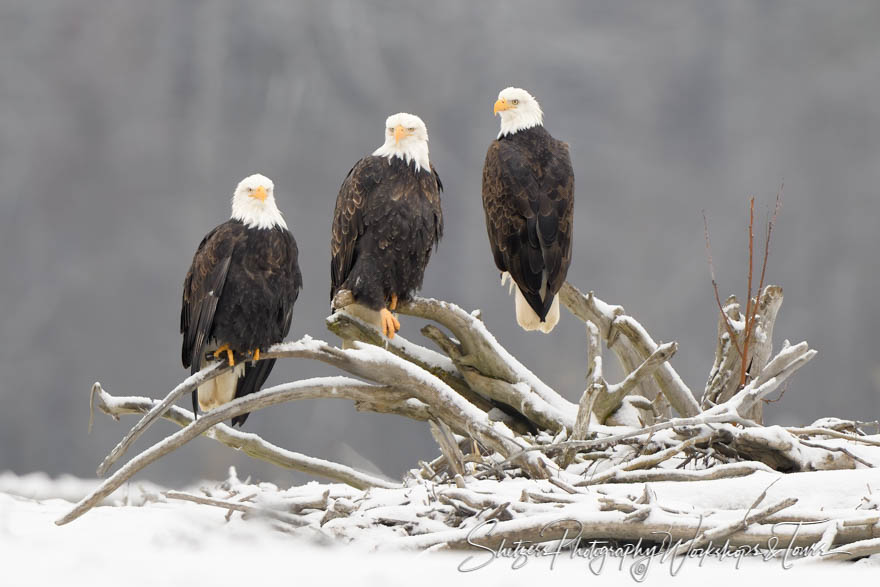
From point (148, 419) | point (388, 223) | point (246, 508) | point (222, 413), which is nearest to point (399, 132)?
point (388, 223)

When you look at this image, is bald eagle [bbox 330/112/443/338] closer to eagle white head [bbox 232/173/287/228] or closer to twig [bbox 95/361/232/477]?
eagle white head [bbox 232/173/287/228]

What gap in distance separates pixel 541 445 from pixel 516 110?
182 cm

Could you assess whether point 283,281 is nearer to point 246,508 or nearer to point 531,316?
point 246,508

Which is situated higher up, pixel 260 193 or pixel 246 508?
pixel 260 193

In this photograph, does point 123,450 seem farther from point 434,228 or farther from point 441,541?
point 434,228

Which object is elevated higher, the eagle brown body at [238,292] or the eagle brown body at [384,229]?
the eagle brown body at [384,229]

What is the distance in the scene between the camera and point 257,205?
10.2 feet

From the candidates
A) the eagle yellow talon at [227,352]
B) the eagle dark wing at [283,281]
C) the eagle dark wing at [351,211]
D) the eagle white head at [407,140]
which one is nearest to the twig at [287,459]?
the eagle dark wing at [283,281]

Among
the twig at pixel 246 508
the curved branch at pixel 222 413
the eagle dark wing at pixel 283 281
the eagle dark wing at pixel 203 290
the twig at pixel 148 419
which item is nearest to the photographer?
the twig at pixel 246 508

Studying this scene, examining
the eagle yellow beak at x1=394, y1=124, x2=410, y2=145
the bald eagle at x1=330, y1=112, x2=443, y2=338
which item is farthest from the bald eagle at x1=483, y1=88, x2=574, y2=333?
the eagle yellow beak at x1=394, y1=124, x2=410, y2=145

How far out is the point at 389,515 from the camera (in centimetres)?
224

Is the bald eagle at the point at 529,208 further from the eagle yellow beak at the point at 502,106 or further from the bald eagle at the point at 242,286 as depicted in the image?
the bald eagle at the point at 242,286

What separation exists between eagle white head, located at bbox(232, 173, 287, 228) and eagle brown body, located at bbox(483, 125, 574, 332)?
3.93ft

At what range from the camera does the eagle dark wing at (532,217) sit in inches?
154
